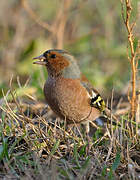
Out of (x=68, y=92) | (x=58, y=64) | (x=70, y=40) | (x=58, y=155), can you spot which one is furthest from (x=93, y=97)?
(x=70, y=40)

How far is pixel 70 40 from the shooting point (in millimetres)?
8828

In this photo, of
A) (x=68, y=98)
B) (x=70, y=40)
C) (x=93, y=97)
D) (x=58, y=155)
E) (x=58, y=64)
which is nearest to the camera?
(x=58, y=155)

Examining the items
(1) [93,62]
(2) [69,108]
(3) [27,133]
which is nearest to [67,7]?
(1) [93,62]

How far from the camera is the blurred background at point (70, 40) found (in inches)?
278

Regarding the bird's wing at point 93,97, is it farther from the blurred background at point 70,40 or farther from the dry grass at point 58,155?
the blurred background at point 70,40

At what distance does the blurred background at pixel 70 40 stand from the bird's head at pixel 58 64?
181 centimetres

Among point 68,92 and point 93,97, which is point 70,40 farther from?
point 68,92

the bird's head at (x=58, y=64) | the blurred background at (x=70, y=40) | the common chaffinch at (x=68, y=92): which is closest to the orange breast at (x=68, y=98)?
the common chaffinch at (x=68, y=92)

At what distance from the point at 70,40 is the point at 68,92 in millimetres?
4911

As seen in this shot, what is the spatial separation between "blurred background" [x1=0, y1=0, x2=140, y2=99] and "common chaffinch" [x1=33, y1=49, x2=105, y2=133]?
5.88 feet

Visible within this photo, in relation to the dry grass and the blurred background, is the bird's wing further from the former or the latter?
the blurred background

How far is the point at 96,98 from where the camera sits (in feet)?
14.8

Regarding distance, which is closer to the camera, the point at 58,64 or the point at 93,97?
the point at 58,64

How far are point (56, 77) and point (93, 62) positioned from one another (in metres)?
4.02
